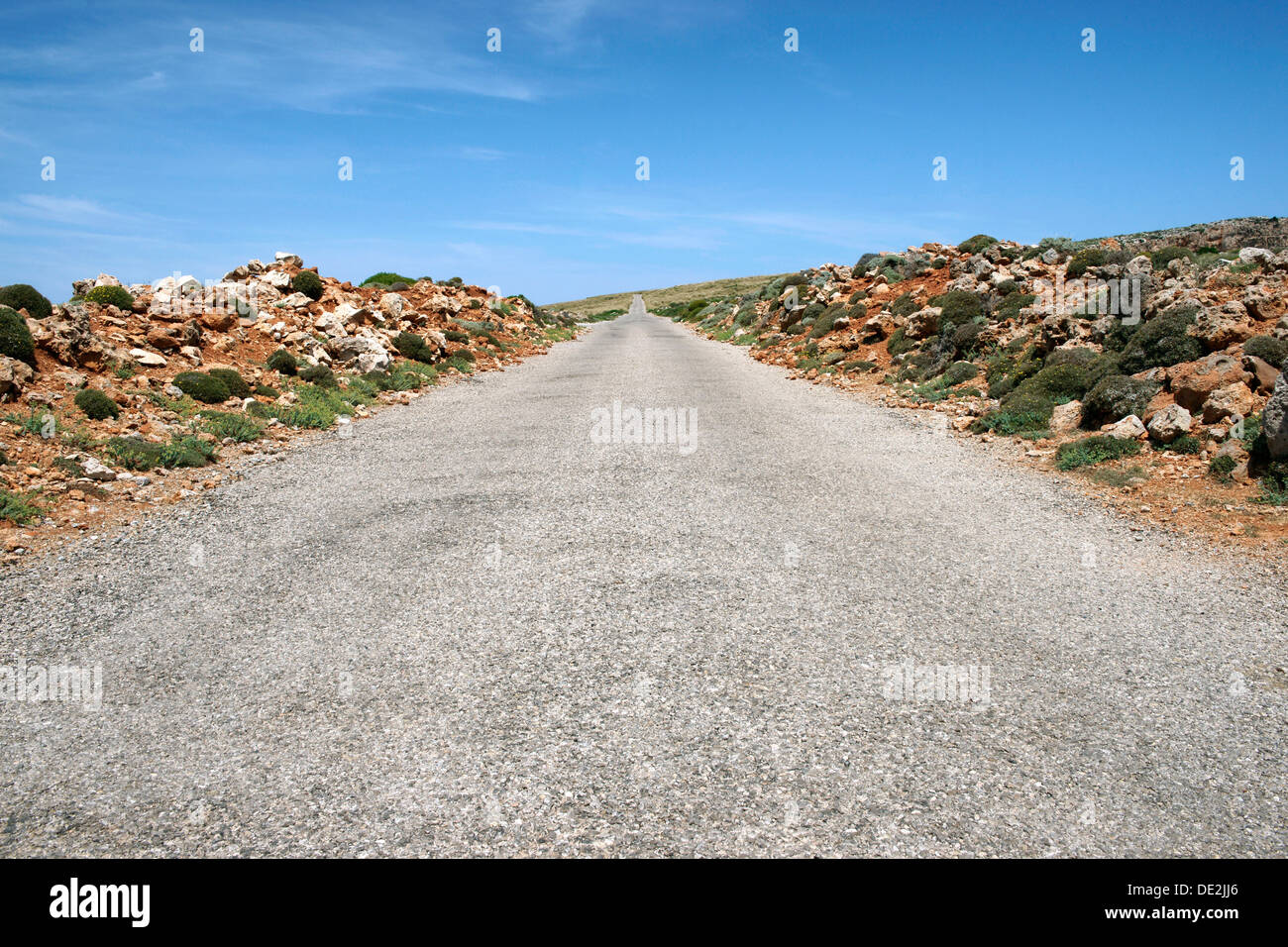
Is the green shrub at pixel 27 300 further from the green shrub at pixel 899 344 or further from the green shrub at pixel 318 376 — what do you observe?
the green shrub at pixel 899 344

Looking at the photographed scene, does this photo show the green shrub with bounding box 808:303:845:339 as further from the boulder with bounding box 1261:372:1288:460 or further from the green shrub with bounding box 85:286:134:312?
the green shrub with bounding box 85:286:134:312

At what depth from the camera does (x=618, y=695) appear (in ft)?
15.3

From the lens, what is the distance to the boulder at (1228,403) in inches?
379

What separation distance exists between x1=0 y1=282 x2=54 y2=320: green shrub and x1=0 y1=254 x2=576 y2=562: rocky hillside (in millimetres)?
32

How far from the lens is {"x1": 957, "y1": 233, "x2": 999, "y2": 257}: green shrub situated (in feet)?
94.0

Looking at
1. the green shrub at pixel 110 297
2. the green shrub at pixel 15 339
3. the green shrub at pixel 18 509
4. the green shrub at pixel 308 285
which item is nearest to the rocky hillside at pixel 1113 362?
the green shrub at pixel 18 509

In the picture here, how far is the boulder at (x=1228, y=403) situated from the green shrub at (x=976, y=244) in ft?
67.4

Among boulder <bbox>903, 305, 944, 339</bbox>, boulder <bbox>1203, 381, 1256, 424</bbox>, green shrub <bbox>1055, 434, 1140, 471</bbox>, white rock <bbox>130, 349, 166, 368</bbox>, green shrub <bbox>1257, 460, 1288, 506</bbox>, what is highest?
boulder <bbox>903, 305, 944, 339</bbox>

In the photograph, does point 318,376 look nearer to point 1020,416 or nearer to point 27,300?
point 27,300

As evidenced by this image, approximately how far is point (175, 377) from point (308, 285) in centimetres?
1029

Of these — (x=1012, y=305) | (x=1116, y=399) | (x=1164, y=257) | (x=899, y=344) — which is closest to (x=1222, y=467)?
(x=1116, y=399)

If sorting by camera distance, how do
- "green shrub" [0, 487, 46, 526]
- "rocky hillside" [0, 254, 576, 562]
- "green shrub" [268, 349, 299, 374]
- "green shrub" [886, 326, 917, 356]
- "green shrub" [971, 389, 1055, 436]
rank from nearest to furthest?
"green shrub" [0, 487, 46, 526] → "rocky hillside" [0, 254, 576, 562] → "green shrub" [971, 389, 1055, 436] → "green shrub" [268, 349, 299, 374] → "green shrub" [886, 326, 917, 356]

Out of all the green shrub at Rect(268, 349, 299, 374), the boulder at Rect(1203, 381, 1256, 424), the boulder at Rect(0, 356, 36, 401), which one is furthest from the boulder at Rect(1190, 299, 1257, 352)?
the boulder at Rect(0, 356, 36, 401)
